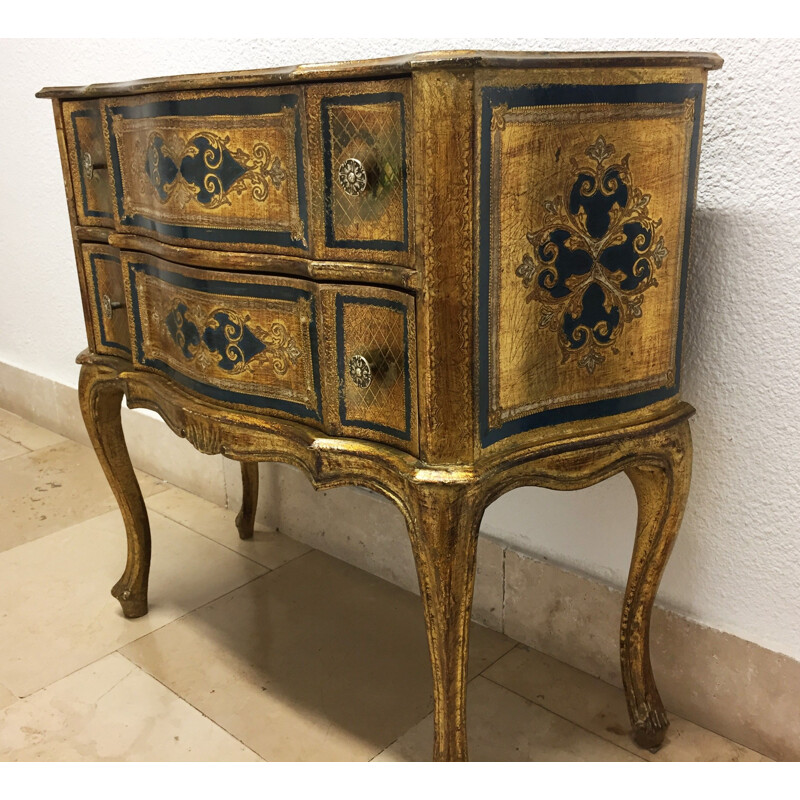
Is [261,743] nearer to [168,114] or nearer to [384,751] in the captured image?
[384,751]

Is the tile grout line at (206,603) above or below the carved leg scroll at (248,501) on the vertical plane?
below

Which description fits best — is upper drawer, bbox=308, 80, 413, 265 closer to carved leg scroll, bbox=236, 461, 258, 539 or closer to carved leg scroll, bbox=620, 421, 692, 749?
carved leg scroll, bbox=620, 421, 692, 749

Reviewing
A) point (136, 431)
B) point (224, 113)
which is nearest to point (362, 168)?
point (224, 113)

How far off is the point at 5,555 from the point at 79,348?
2.65 feet

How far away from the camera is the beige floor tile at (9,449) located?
2.69m

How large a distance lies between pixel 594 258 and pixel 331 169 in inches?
12.9

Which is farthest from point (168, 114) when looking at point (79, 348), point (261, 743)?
point (79, 348)

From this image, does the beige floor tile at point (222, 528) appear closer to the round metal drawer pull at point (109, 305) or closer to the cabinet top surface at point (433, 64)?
the round metal drawer pull at point (109, 305)

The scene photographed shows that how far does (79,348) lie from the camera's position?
8.75 ft

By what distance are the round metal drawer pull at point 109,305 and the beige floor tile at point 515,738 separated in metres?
0.87

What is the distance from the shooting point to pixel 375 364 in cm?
102

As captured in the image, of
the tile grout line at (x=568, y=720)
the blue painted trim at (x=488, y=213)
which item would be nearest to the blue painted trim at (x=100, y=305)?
the blue painted trim at (x=488, y=213)

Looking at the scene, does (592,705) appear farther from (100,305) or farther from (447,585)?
(100,305)

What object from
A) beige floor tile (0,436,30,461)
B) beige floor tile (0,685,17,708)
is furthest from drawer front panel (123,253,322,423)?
beige floor tile (0,436,30,461)
